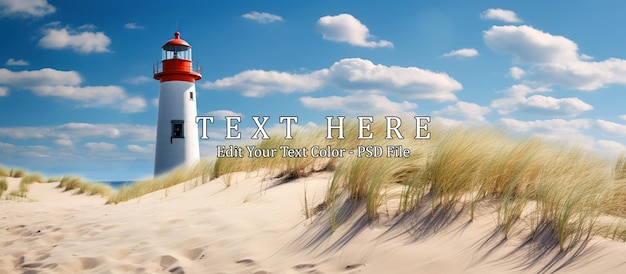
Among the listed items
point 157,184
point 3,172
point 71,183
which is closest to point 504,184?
point 157,184

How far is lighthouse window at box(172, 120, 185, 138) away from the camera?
59.5 feet

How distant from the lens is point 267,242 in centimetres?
404

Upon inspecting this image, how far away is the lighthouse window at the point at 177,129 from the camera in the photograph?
1812 cm

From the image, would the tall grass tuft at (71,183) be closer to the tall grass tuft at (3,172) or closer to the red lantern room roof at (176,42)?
the tall grass tuft at (3,172)

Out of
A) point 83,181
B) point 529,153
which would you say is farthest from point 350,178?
point 83,181

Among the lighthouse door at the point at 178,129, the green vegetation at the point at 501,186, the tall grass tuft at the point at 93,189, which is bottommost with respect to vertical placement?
the tall grass tuft at the point at 93,189

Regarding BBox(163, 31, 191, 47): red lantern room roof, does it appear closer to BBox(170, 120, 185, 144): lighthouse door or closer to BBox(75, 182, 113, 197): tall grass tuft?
BBox(170, 120, 185, 144): lighthouse door

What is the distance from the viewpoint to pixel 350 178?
13.5ft

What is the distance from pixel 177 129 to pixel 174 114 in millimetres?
549

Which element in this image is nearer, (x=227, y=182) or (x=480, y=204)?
(x=480, y=204)

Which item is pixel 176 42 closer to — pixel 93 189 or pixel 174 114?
pixel 174 114

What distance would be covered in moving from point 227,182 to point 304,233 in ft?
9.69

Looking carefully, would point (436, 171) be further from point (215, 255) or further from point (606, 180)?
point (215, 255)

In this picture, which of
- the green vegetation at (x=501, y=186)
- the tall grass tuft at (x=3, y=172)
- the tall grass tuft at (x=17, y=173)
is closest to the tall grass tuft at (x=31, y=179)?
the tall grass tuft at (x=17, y=173)
